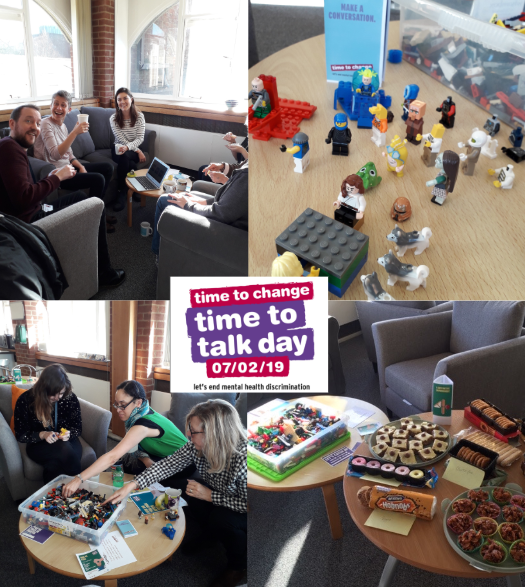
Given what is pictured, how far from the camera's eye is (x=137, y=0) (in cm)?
106

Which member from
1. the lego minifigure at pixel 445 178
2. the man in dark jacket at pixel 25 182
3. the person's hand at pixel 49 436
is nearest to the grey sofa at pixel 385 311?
the lego minifigure at pixel 445 178

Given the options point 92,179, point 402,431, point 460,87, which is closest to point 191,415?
point 402,431

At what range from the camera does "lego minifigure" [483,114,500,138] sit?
1.21 metres

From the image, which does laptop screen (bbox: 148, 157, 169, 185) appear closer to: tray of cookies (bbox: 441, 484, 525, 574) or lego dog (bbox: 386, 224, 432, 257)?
lego dog (bbox: 386, 224, 432, 257)

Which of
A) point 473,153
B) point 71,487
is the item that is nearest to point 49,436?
point 71,487

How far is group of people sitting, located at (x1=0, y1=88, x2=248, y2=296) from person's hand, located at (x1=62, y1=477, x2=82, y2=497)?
0.84 metres

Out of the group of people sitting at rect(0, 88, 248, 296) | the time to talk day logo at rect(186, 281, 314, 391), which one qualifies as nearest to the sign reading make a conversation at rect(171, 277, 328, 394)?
the time to talk day logo at rect(186, 281, 314, 391)

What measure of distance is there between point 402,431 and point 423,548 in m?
0.34

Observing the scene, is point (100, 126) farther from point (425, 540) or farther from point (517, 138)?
point (425, 540)

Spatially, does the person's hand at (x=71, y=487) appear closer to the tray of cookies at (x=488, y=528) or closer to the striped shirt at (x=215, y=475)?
the striped shirt at (x=215, y=475)

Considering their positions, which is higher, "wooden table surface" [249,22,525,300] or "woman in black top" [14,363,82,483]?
"wooden table surface" [249,22,525,300]

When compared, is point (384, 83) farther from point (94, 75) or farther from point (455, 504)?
point (455, 504)

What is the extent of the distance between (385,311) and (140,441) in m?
0.92

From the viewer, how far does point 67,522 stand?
5.19 ft
